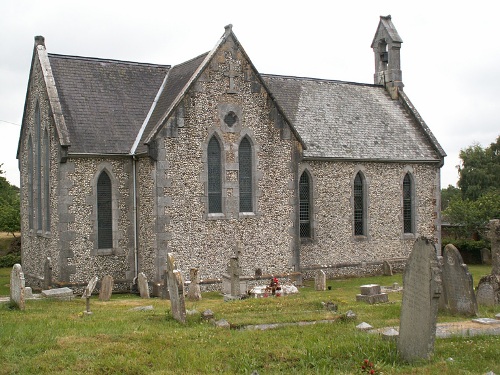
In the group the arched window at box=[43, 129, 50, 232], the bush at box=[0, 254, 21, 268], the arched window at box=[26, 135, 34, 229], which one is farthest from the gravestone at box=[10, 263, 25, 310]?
the bush at box=[0, 254, 21, 268]

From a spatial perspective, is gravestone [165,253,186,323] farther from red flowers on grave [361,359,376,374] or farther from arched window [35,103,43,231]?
arched window [35,103,43,231]

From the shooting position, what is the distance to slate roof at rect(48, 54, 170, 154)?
79.2 ft

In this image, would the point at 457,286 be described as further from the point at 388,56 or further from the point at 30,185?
the point at 388,56

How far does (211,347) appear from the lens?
11844 millimetres

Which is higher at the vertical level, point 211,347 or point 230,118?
point 230,118

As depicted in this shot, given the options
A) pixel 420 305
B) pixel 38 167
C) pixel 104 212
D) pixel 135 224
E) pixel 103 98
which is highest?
pixel 103 98

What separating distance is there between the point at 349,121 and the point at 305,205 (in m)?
5.32

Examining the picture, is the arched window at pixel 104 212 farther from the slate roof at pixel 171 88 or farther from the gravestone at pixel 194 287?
the gravestone at pixel 194 287

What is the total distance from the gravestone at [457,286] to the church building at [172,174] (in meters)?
10.1

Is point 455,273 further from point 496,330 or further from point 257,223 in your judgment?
point 257,223

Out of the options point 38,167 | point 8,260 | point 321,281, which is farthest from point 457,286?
point 8,260

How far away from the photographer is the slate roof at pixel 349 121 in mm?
29781

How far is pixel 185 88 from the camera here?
23.5 metres

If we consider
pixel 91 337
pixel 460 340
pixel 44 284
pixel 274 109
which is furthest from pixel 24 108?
pixel 460 340
